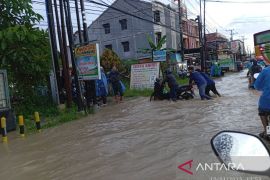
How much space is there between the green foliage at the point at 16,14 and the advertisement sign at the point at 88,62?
2082mm

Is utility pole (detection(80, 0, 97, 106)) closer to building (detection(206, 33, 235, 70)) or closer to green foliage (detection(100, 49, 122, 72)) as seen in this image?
green foliage (detection(100, 49, 122, 72))

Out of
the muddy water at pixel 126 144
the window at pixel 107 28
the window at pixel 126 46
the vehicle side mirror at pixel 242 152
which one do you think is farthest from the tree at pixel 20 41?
the window at pixel 107 28

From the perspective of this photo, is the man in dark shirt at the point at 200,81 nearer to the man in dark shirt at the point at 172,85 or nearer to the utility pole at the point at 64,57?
the man in dark shirt at the point at 172,85

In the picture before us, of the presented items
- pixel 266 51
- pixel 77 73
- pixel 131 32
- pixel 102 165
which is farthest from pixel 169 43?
pixel 102 165

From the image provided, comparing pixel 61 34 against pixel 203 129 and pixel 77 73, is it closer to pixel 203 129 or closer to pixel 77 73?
pixel 77 73

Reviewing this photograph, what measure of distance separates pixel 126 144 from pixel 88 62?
21.6 feet

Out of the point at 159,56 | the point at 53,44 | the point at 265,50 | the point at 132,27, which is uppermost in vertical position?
the point at 132,27

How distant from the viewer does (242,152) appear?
232 cm

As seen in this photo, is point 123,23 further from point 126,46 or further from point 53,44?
point 53,44

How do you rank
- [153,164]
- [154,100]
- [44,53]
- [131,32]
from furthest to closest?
[131,32] < [154,100] < [44,53] < [153,164]

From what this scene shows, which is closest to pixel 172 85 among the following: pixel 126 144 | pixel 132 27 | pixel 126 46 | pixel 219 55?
pixel 126 144

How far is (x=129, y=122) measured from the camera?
11758 millimetres

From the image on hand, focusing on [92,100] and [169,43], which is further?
[169,43]

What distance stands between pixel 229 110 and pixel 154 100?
5813mm
